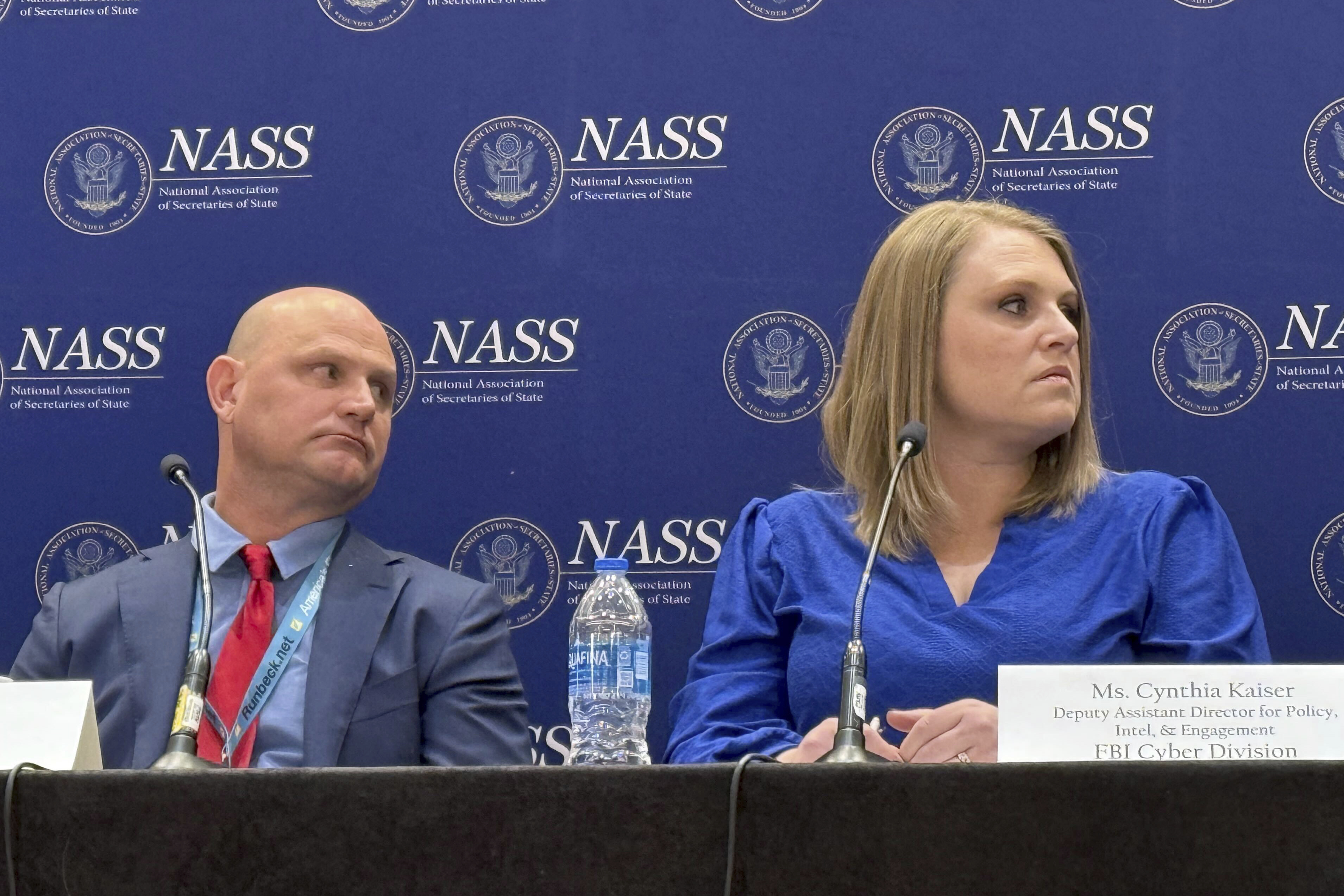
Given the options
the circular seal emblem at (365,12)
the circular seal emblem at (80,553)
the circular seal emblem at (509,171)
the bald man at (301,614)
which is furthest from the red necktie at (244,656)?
the circular seal emblem at (365,12)

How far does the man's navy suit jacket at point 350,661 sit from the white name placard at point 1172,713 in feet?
3.76

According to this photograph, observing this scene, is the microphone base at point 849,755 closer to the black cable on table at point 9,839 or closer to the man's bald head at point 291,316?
the black cable on table at point 9,839

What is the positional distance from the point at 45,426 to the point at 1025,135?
201 centimetres

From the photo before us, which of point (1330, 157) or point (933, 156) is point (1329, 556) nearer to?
point (1330, 157)

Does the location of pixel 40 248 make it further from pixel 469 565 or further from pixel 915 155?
pixel 915 155

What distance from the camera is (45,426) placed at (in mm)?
3193

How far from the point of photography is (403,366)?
3.14 metres

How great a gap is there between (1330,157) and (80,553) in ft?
8.23

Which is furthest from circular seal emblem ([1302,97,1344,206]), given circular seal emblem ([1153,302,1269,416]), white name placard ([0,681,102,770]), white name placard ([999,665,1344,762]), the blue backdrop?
white name placard ([0,681,102,770])

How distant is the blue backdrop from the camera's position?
9.76ft

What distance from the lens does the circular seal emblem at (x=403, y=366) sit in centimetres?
314

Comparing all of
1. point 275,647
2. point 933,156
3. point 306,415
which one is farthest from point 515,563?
point 933,156

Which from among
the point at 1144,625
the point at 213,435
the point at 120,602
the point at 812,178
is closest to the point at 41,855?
the point at 120,602

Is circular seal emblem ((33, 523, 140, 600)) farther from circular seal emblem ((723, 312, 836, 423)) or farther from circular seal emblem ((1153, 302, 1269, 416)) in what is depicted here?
circular seal emblem ((1153, 302, 1269, 416))
